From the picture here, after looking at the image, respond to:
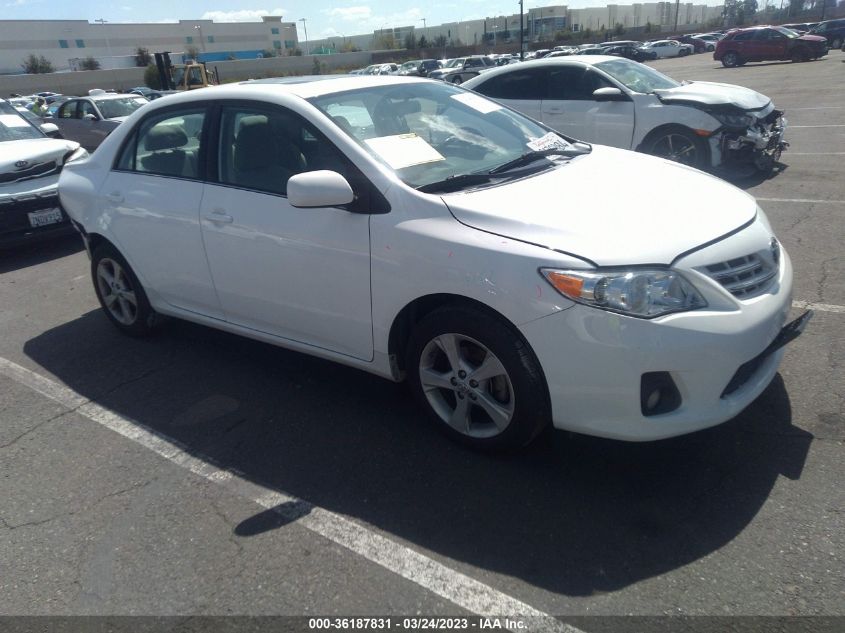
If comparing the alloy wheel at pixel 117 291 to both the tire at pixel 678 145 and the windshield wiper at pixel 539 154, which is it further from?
the tire at pixel 678 145

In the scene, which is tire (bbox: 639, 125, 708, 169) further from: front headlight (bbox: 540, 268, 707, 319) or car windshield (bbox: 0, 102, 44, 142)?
car windshield (bbox: 0, 102, 44, 142)

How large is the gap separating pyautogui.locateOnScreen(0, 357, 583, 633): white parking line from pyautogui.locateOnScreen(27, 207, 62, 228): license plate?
4.33 m

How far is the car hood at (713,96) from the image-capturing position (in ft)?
25.6

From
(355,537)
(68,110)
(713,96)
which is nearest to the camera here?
(355,537)

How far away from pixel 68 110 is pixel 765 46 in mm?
29746

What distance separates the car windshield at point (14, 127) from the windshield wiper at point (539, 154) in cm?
758

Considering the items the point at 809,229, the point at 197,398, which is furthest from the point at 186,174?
the point at 809,229

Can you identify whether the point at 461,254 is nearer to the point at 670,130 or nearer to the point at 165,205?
the point at 165,205

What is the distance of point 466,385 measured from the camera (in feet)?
10.2

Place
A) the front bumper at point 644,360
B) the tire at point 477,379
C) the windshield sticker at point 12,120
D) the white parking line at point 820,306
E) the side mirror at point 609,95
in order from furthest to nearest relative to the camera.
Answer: the windshield sticker at point 12,120 → the side mirror at point 609,95 → the white parking line at point 820,306 → the tire at point 477,379 → the front bumper at point 644,360

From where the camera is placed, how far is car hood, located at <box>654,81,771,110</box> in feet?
25.6

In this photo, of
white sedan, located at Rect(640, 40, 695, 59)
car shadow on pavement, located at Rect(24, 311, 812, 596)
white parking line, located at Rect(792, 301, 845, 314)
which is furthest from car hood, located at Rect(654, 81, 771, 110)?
white sedan, located at Rect(640, 40, 695, 59)

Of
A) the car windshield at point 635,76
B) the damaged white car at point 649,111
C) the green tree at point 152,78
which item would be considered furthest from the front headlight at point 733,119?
the green tree at point 152,78

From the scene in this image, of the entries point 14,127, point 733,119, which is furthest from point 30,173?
point 733,119
